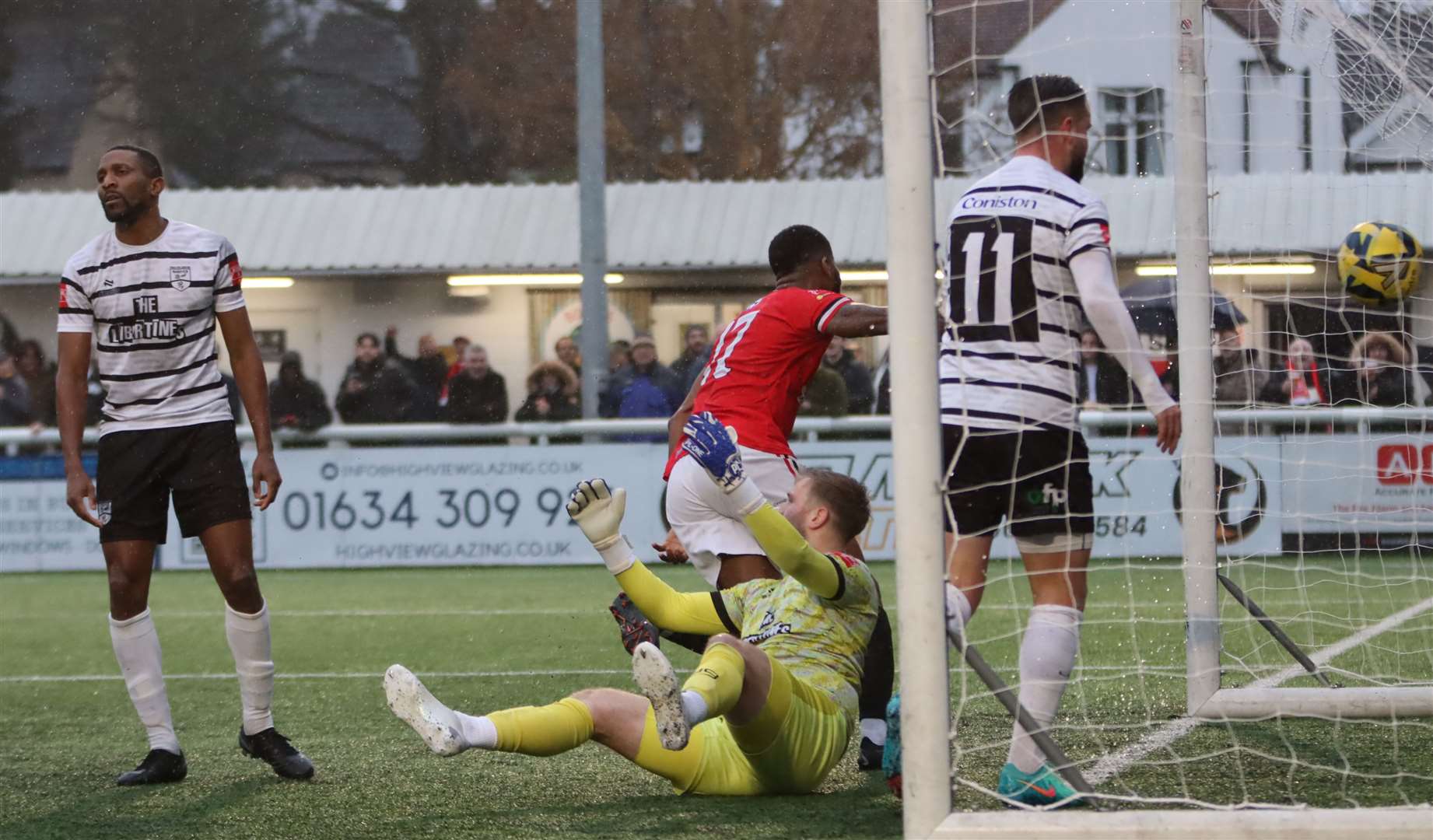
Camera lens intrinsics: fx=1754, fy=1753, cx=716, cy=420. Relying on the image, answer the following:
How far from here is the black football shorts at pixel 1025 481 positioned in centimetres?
430

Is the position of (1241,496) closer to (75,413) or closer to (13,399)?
(75,413)

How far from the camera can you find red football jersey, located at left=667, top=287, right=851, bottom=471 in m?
5.59

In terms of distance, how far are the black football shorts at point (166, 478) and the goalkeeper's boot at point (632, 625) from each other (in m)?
1.32

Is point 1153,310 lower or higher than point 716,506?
higher

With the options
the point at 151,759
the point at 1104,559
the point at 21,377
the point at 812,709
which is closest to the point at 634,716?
the point at 812,709

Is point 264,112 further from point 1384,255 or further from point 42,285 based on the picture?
point 1384,255

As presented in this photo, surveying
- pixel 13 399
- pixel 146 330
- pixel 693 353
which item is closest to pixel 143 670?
pixel 146 330

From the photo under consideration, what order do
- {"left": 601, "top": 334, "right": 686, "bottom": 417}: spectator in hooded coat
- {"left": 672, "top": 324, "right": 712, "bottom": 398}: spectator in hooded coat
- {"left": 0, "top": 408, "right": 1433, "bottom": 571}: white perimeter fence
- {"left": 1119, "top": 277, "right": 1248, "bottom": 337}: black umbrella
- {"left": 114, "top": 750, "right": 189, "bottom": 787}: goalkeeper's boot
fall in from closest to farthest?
1. {"left": 114, "top": 750, "right": 189, "bottom": 787}: goalkeeper's boot
2. {"left": 0, "top": 408, "right": 1433, "bottom": 571}: white perimeter fence
3. {"left": 601, "top": 334, "right": 686, "bottom": 417}: spectator in hooded coat
4. {"left": 1119, "top": 277, "right": 1248, "bottom": 337}: black umbrella
5. {"left": 672, "top": 324, "right": 712, "bottom": 398}: spectator in hooded coat

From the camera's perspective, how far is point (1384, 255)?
6.11 meters

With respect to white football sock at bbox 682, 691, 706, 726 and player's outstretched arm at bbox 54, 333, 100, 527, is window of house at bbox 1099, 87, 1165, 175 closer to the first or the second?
white football sock at bbox 682, 691, 706, 726

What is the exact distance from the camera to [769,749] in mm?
4348

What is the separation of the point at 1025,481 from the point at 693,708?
3.38ft

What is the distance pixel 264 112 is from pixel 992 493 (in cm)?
2380

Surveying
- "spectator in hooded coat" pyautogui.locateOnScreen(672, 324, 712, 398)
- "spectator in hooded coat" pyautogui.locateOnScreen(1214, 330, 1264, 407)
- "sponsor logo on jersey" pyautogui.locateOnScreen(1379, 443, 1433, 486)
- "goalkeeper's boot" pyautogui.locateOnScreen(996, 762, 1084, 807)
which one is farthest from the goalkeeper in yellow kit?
"spectator in hooded coat" pyautogui.locateOnScreen(672, 324, 712, 398)
